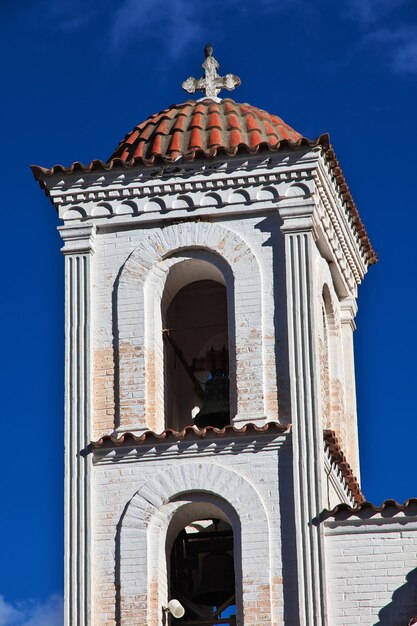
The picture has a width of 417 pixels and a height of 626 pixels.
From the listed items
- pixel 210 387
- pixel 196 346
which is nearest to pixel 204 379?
pixel 196 346

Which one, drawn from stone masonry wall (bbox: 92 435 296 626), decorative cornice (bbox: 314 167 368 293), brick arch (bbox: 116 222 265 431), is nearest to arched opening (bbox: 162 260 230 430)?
brick arch (bbox: 116 222 265 431)

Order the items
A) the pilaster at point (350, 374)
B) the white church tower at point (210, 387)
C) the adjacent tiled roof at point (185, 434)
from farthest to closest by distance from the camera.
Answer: the pilaster at point (350, 374) → the adjacent tiled roof at point (185, 434) → the white church tower at point (210, 387)

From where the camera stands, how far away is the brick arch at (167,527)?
3750 cm

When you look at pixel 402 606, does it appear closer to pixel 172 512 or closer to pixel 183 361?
pixel 172 512

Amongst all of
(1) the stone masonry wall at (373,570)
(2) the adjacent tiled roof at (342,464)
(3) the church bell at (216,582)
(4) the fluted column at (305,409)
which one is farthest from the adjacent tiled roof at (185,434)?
(3) the church bell at (216,582)

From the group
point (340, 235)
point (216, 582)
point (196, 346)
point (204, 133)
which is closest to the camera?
point (216, 582)

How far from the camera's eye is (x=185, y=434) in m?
38.6

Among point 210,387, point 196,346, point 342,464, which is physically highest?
point 196,346

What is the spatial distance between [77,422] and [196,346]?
3.83m

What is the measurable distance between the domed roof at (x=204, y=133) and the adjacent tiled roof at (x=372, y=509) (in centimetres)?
564

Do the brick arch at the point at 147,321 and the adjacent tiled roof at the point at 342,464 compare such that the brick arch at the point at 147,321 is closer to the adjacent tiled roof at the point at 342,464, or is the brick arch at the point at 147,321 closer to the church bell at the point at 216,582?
the adjacent tiled roof at the point at 342,464

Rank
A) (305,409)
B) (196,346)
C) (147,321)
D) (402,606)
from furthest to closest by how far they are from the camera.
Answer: (196,346) < (147,321) < (305,409) < (402,606)

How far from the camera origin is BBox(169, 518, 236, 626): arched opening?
3844 cm

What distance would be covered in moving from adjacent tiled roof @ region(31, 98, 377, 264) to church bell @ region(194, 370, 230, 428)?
343cm
